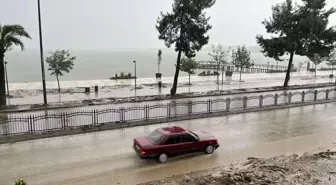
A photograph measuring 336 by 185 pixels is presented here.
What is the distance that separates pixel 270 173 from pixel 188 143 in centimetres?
335

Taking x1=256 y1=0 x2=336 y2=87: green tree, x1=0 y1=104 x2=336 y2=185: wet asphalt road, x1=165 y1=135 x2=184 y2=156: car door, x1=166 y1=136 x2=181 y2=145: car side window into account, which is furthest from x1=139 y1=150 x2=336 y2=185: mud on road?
x1=256 y1=0 x2=336 y2=87: green tree

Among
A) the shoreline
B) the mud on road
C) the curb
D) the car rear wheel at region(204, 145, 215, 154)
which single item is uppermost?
the shoreline

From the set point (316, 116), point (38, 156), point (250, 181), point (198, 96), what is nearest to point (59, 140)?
point (38, 156)

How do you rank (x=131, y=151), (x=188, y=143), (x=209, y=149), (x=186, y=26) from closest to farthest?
(x=188, y=143) → (x=209, y=149) → (x=131, y=151) → (x=186, y=26)

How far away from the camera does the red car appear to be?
445 inches

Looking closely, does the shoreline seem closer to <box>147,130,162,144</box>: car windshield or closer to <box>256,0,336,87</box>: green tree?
<box>256,0,336,87</box>: green tree

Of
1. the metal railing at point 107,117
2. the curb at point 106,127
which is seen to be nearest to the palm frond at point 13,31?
the metal railing at point 107,117

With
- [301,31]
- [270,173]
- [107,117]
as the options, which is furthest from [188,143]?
[301,31]

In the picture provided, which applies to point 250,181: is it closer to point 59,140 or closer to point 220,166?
point 220,166

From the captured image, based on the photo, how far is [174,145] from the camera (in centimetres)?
1169

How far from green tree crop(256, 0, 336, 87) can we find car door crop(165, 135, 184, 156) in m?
24.3

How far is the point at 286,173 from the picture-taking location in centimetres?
1022

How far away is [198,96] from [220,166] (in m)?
14.8

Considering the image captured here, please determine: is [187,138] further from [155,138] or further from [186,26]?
[186,26]
